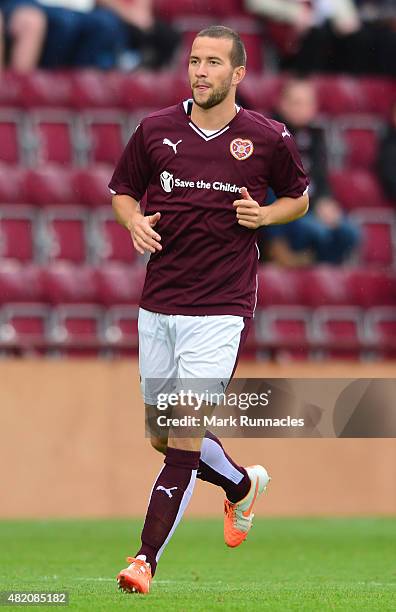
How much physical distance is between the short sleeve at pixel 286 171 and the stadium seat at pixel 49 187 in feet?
22.8

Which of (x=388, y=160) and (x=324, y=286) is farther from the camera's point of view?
(x=388, y=160)

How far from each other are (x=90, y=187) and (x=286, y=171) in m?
7.07

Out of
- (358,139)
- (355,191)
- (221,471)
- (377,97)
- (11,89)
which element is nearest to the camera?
(221,471)

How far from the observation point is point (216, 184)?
6.52m

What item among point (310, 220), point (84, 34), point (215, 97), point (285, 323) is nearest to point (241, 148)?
point (215, 97)

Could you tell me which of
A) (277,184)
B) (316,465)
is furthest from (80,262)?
(277,184)

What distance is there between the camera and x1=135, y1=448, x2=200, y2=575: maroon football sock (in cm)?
632

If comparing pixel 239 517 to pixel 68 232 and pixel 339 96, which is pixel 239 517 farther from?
pixel 339 96

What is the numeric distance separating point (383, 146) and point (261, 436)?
14.4 feet

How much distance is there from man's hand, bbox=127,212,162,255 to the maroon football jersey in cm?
9

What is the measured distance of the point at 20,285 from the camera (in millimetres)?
12688

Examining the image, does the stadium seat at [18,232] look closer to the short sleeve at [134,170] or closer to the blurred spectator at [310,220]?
the blurred spectator at [310,220]

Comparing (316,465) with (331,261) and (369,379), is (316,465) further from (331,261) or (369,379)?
(331,261)

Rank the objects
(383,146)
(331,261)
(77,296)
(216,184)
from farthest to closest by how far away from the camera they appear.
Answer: (383,146)
(331,261)
(77,296)
(216,184)
